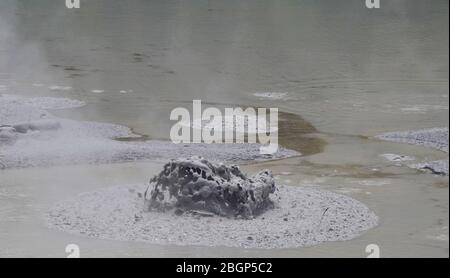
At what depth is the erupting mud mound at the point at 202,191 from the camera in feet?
26.5

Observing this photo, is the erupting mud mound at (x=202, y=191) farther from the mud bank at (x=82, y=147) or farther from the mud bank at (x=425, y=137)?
the mud bank at (x=425, y=137)

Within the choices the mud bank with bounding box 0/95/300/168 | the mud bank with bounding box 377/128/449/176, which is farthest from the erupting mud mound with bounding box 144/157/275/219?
the mud bank with bounding box 377/128/449/176

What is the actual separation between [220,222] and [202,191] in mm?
331

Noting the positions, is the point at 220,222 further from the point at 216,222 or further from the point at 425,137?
the point at 425,137

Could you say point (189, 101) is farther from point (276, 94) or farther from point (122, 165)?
point (122, 165)

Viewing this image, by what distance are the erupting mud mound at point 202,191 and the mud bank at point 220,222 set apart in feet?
0.33

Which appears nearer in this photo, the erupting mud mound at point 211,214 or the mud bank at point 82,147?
the erupting mud mound at point 211,214

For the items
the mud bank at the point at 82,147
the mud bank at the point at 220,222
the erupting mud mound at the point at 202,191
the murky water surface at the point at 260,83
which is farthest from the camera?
the mud bank at the point at 82,147

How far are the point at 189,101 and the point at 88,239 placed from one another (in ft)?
22.5

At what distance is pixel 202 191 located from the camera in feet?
26.4

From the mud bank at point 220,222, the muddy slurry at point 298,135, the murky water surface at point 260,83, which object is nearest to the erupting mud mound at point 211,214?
the mud bank at point 220,222

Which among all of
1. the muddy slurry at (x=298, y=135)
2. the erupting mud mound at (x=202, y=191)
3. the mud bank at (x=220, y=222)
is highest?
the erupting mud mound at (x=202, y=191)

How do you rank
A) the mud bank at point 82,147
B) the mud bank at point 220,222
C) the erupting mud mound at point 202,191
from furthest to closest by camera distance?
1. the mud bank at point 82,147
2. the erupting mud mound at point 202,191
3. the mud bank at point 220,222

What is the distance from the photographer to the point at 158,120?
12.7 m
